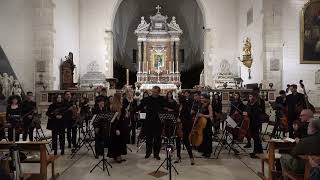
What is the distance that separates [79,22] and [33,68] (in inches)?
277

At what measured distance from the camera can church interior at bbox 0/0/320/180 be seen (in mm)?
7074

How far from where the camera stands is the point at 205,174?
700 cm

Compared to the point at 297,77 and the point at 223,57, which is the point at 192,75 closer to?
the point at 223,57

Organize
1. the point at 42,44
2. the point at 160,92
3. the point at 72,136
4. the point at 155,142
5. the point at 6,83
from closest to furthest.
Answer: the point at 155,142, the point at 72,136, the point at 160,92, the point at 6,83, the point at 42,44

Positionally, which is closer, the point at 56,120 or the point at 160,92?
the point at 56,120

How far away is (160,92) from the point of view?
33.7ft

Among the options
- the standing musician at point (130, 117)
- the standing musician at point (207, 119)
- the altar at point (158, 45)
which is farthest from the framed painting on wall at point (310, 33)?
the standing musician at point (207, 119)

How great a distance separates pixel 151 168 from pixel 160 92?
3.13 metres

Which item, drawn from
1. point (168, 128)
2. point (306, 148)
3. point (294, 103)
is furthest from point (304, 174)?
point (294, 103)

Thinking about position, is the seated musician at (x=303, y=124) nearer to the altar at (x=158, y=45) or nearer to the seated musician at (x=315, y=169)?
the seated musician at (x=315, y=169)

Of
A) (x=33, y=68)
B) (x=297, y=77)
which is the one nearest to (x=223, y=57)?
(x=297, y=77)

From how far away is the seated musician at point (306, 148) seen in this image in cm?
477

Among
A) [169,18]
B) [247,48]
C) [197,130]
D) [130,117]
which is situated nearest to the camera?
[197,130]

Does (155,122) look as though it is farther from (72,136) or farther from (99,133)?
(72,136)
